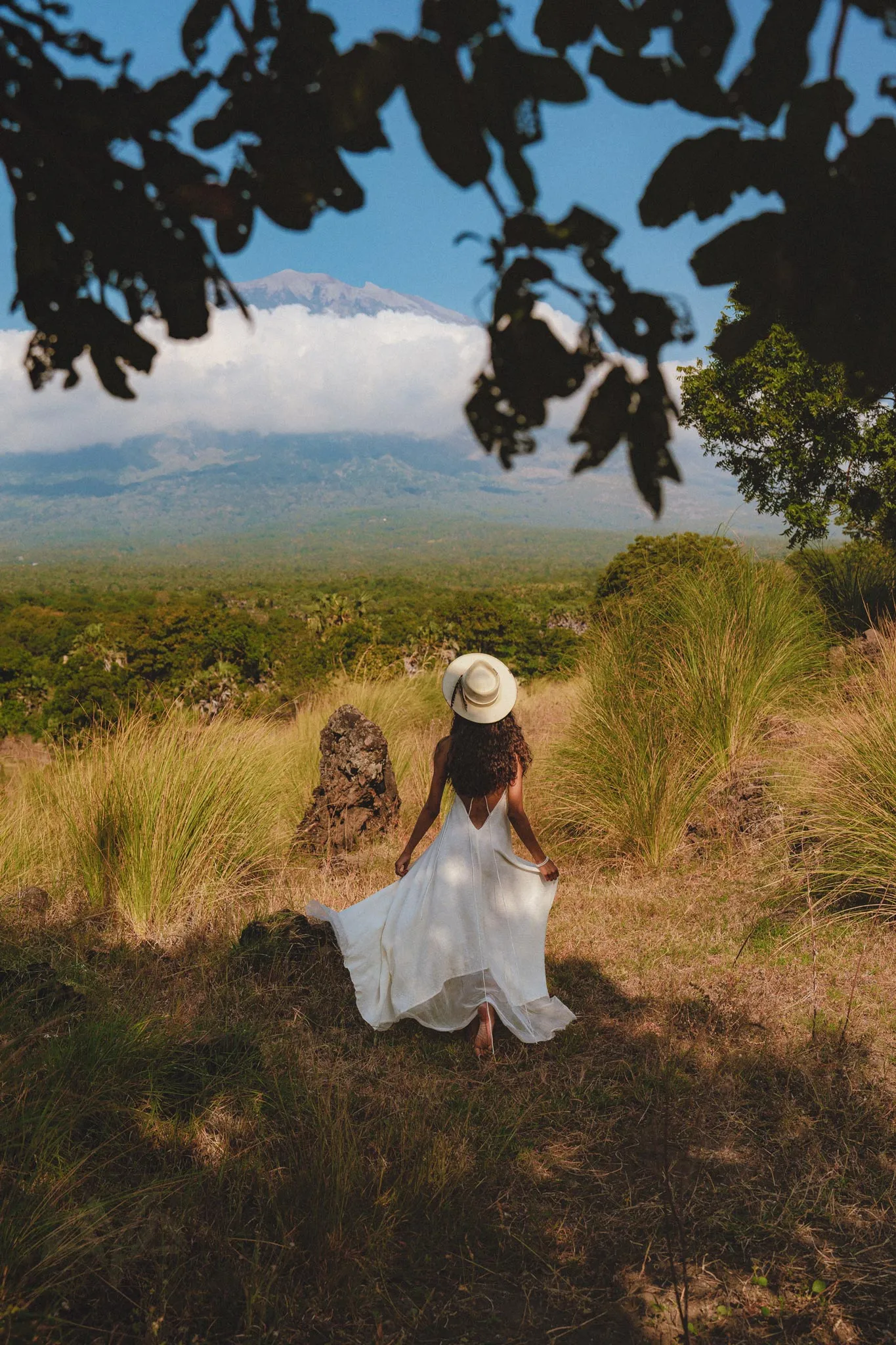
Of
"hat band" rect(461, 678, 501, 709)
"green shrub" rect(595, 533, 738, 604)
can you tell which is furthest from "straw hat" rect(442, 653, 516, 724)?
"green shrub" rect(595, 533, 738, 604)

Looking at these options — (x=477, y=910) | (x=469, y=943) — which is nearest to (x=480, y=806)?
(x=477, y=910)

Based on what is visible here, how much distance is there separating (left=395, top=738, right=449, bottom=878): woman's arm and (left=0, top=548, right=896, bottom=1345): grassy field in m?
0.72

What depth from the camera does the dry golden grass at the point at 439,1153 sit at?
2.42 m

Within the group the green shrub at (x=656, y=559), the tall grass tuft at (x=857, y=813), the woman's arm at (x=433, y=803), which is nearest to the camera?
the woman's arm at (x=433, y=803)

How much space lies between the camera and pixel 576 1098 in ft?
11.6

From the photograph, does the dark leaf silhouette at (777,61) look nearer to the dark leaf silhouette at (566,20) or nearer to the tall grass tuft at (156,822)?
the dark leaf silhouette at (566,20)

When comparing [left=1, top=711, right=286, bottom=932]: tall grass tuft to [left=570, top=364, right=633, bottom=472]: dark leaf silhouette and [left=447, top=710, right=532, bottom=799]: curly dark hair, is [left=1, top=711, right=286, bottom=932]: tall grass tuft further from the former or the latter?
[left=570, top=364, right=633, bottom=472]: dark leaf silhouette

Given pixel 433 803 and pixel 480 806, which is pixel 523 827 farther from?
pixel 433 803

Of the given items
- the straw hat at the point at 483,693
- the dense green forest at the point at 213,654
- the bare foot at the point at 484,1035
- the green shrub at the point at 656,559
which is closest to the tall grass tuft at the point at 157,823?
the bare foot at the point at 484,1035

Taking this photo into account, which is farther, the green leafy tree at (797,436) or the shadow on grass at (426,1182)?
the green leafy tree at (797,436)

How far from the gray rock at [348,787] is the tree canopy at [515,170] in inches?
221

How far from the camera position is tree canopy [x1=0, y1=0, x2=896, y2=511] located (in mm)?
1064

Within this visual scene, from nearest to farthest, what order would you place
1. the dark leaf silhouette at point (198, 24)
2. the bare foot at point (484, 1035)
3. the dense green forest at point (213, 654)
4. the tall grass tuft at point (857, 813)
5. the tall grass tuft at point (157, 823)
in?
the dark leaf silhouette at point (198, 24) < the bare foot at point (484, 1035) < the tall grass tuft at point (857, 813) < the tall grass tuft at point (157, 823) < the dense green forest at point (213, 654)

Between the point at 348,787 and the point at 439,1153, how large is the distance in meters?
4.01
